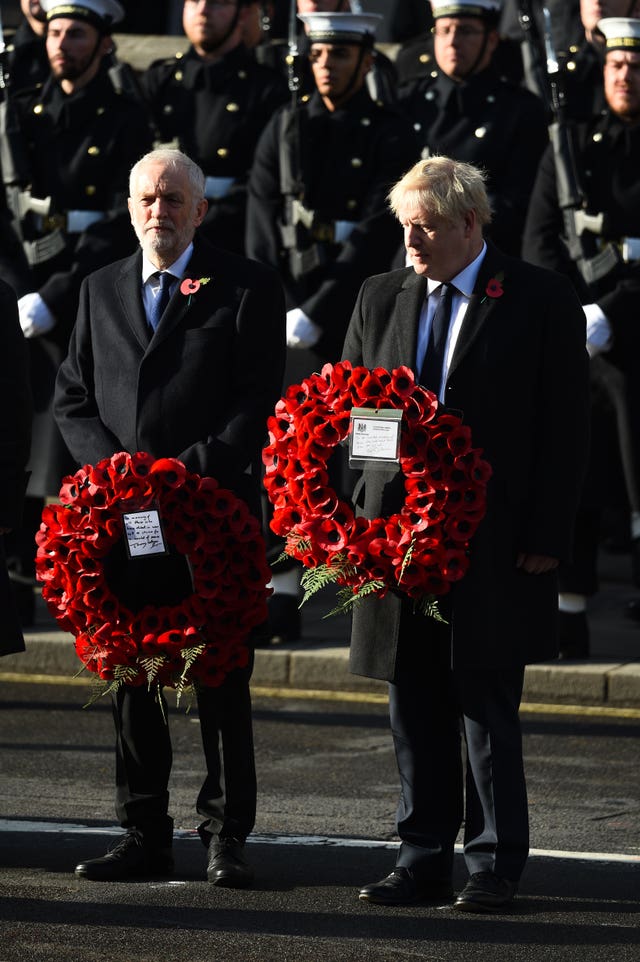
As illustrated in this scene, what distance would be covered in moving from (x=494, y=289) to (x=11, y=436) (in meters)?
1.45

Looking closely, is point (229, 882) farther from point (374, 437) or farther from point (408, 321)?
point (408, 321)

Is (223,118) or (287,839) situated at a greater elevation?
(223,118)

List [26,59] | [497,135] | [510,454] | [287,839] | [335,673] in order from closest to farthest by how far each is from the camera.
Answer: [510,454], [287,839], [335,673], [497,135], [26,59]

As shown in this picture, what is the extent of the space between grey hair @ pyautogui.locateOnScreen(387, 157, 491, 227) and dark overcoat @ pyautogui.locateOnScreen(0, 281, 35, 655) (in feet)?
3.99

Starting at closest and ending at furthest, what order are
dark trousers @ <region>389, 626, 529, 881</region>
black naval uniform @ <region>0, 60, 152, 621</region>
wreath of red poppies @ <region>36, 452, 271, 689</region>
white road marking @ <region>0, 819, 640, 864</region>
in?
1. dark trousers @ <region>389, 626, 529, 881</region>
2. wreath of red poppies @ <region>36, 452, 271, 689</region>
3. white road marking @ <region>0, 819, 640, 864</region>
4. black naval uniform @ <region>0, 60, 152, 621</region>

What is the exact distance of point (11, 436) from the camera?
641cm

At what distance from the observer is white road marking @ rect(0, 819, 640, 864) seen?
21.5 ft

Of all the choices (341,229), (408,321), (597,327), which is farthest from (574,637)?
(408,321)

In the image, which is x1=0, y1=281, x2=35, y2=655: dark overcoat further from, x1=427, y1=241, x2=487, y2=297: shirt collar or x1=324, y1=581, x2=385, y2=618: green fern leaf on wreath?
x1=427, y1=241, x2=487, y2=297: shirt collar

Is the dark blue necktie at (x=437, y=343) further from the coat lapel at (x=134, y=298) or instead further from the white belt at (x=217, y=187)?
the white belt at (x=217, y=187)

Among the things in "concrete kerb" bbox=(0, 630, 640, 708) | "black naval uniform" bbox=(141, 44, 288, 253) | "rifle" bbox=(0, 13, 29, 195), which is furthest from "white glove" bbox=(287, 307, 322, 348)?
"rifle" bbox=(0, 13, 29, 195)

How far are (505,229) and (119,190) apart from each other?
5.69 ft

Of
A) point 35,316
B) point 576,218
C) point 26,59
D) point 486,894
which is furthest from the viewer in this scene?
point 26,59

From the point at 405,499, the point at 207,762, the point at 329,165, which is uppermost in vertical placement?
the point at 329,165
